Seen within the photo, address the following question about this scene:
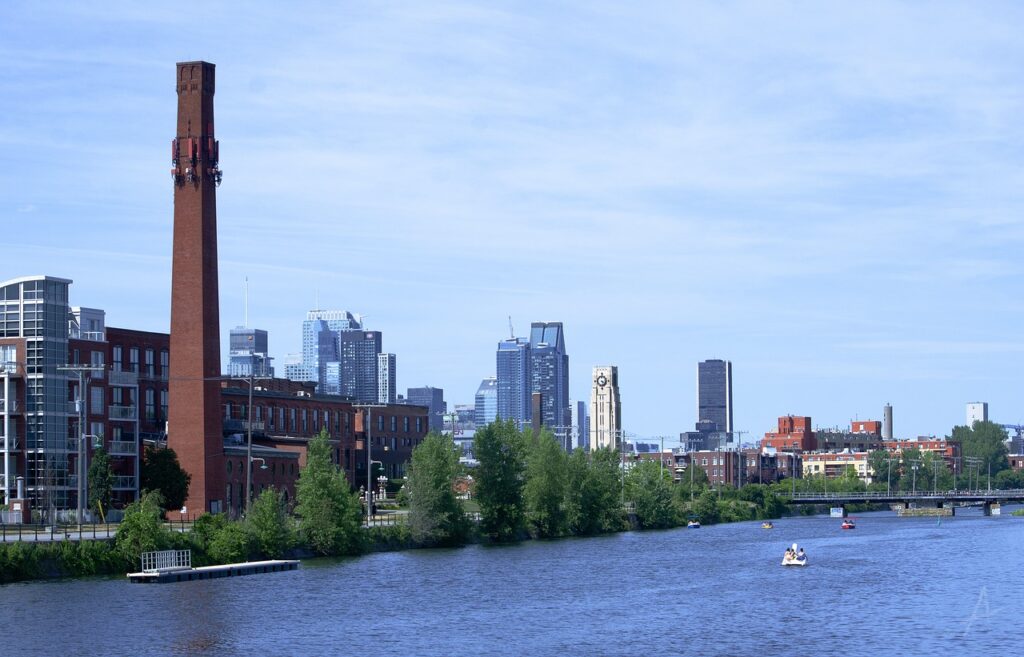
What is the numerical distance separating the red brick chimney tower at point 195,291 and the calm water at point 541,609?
21364 mm

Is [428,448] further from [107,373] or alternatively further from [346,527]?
[107,373]

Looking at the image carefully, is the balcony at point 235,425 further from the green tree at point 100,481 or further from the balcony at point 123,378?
the green tree at point 100,481

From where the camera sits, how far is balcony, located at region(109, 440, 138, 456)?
430 feet

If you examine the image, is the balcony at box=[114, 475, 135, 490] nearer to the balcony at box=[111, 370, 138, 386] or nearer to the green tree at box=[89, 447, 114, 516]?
the green tree at box=[89, 447, 114, 516]

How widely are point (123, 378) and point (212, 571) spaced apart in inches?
1956

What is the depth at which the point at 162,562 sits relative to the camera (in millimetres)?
95062

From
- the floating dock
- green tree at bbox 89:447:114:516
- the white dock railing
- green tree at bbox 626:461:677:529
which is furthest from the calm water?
green tree at bbox 626:461:677:529

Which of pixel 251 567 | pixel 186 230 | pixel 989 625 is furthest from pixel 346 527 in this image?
pixel 989 625

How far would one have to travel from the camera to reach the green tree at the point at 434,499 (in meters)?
127

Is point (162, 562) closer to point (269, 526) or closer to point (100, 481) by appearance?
point (269, 526)

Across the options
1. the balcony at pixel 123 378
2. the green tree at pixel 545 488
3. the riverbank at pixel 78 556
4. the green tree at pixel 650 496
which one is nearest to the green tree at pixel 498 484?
the green tree at pixel 545 488

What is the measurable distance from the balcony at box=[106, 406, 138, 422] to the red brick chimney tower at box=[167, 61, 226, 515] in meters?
10.3

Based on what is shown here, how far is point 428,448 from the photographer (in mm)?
130875

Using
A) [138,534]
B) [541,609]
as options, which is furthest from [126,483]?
[541,609]
